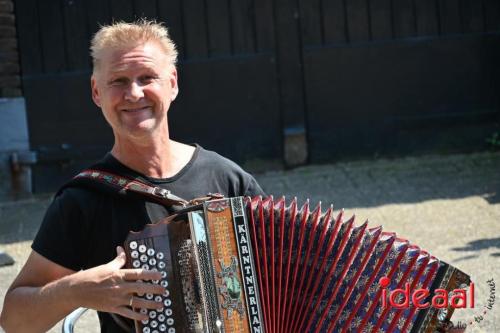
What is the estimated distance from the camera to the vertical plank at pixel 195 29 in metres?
7.76

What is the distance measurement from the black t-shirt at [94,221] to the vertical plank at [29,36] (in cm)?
479

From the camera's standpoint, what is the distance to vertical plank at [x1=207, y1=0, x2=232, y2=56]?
7.79 metres

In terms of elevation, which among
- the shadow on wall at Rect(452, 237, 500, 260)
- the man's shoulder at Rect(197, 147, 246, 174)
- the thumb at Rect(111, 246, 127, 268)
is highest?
the man's shoulder at Rect(197, 147, 246, 174)

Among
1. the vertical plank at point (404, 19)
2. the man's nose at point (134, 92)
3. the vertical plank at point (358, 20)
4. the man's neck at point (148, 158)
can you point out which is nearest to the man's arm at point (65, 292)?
the man's neck at point (148, 158)

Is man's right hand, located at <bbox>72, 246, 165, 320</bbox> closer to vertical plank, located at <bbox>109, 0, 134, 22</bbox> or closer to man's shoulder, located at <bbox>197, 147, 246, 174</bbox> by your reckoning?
man's shoulder, located at <bbox>197, 147, 246, 174</bbox>

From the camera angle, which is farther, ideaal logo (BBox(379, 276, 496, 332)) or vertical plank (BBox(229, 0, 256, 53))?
vertical plank (BBox(229, 0, 256, 53))

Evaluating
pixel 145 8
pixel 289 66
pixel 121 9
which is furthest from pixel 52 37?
pixel 289 66

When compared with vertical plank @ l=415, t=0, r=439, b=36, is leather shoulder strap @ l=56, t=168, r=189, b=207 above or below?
below

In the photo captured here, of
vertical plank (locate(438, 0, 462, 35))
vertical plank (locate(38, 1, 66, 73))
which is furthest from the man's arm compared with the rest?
vertical plank (locate(438, 0, 462, 35))

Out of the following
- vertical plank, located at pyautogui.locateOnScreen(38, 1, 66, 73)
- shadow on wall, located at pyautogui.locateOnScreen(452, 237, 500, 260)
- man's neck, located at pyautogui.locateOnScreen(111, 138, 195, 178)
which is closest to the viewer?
man's neck, located at pyautogui.locateOnScreen(111, 138, 195, 178)

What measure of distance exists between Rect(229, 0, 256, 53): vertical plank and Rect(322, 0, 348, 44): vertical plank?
587 millimetres

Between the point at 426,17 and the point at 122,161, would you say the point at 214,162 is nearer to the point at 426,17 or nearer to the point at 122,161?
the point at 122,161

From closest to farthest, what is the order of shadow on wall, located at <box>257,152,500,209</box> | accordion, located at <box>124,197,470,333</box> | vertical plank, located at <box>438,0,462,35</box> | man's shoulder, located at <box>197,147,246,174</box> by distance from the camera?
accordion, located at <box>124,197,470,333</box> → man's shoulder, located at <box>197,147,246,174</box> → shadow on wall, located at <box>257,152,500,209</box> → vertical plank, located at <box>438,0,462,35</box>

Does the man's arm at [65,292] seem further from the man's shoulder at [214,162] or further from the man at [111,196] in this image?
the man's shoulder at [214,162]
